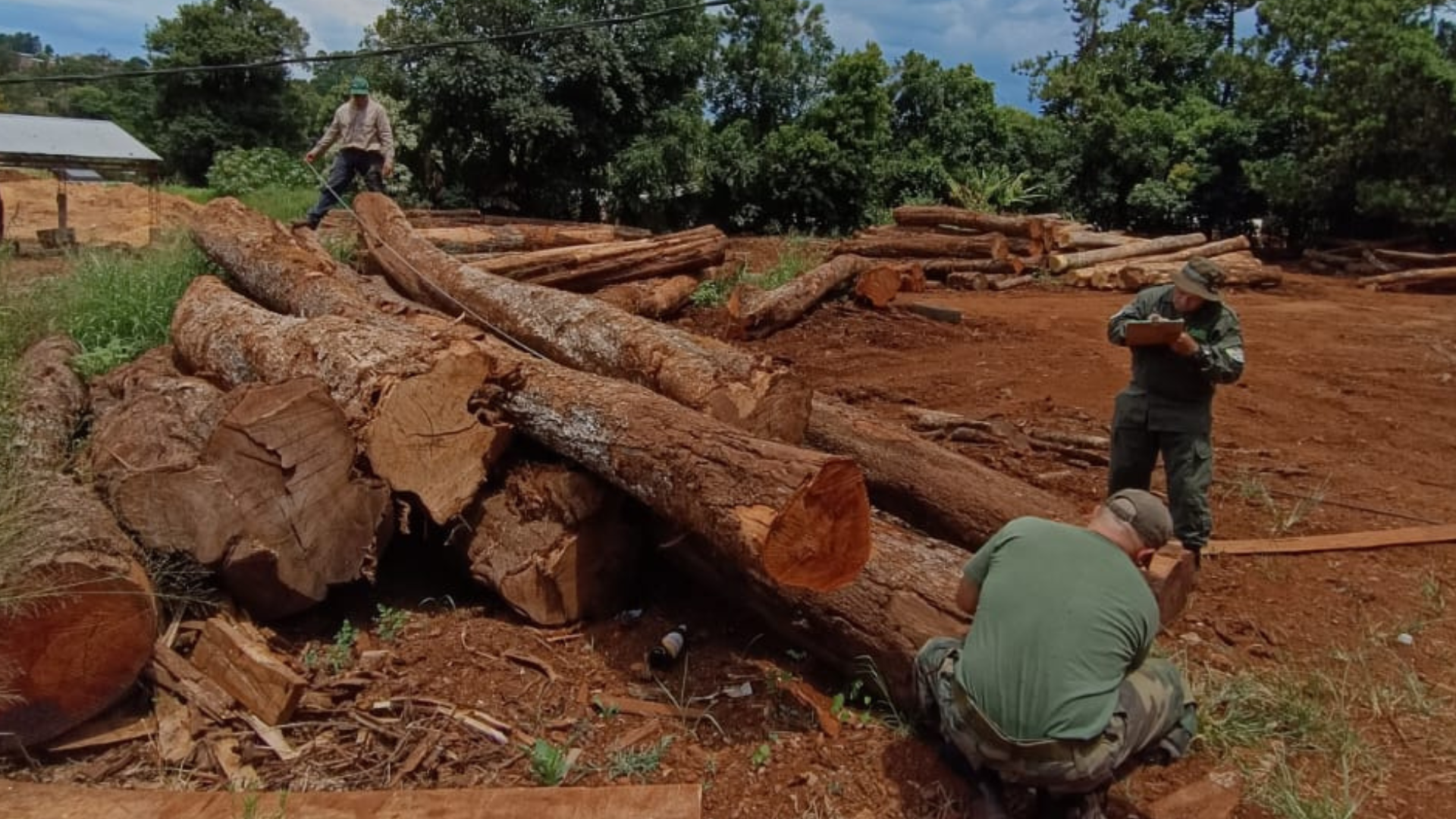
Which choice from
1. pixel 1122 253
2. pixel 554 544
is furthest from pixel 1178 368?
pixel 1122 253

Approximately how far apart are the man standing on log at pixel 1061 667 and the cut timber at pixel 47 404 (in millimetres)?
3912

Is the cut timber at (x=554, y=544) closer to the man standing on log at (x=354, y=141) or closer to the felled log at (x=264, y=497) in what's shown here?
the felled log at (x=264, y=497)

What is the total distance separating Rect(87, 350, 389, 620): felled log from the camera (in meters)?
3.60

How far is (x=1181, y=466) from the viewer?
456cm

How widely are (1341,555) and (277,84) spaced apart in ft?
100

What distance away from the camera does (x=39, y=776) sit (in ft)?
10.2

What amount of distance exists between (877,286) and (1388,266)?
9460 mm

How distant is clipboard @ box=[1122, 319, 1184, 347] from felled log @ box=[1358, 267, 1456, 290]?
12.1 metres

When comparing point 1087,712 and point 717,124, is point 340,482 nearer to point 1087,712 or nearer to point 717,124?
point 1087,712

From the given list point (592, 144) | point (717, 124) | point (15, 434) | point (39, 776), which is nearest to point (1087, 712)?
point (39, 776)

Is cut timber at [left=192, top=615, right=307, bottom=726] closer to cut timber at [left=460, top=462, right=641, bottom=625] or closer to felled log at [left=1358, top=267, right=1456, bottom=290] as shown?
cut timber at [left=460, top=462, right=641, bottom=625]

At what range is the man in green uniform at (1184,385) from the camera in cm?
441

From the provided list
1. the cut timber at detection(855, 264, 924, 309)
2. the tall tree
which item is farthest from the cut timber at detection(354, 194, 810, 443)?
the tall tree

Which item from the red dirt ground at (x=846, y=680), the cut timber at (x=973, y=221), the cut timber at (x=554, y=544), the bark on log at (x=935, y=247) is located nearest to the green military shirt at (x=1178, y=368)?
the red dirt ground at (x=846, y=680)
